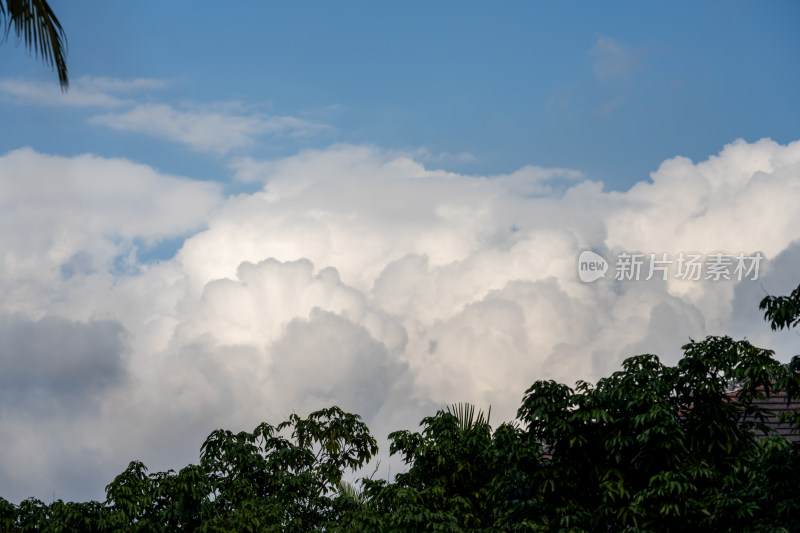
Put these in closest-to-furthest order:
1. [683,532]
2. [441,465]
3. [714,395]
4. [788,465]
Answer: [788,465], [683,532], [714,395], [441,465]

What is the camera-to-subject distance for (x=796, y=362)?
431 inches

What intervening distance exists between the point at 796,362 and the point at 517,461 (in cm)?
418

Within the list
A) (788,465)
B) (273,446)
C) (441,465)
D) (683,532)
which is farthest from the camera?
(273,446)

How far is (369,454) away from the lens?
16906 mm

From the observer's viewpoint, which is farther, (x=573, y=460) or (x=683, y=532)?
(x=573, y=460)

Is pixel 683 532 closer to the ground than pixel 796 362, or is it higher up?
closer to the ground

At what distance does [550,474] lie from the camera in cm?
1266

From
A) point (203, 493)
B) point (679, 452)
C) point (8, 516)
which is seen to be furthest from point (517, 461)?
point (8, 516)

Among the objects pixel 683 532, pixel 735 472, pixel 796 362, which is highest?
pixel 796 362

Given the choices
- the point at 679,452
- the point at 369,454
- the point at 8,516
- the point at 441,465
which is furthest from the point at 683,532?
the point at 8,516

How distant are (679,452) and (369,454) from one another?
6.83 m

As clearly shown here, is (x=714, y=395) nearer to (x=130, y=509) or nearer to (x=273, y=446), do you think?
(x=273, y=446)

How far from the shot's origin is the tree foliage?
37.1 feet

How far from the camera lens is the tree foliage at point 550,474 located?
37.1 ft
